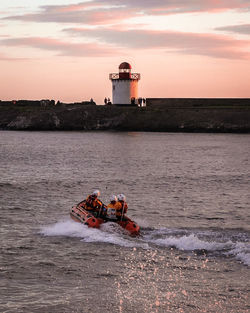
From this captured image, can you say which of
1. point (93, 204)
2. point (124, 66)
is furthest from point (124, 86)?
point (93, 204)

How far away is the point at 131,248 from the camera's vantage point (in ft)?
77.5

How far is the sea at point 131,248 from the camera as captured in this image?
1803cm

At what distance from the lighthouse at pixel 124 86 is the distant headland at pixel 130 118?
4.91ft

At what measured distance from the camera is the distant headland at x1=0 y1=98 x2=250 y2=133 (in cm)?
11400

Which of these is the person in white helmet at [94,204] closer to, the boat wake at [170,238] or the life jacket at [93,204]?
the life jacket at [93,204]

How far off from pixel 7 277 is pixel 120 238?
629 cm

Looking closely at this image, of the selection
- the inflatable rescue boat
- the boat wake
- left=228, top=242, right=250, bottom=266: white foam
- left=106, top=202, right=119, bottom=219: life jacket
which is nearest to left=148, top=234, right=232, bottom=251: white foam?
the boat wake

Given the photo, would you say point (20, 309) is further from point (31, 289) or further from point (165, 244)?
point (165, 244)

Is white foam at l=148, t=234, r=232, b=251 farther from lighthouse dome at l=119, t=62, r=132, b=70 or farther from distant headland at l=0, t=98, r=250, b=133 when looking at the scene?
lighthouse dome at l=119, t=62, r=132, b=70

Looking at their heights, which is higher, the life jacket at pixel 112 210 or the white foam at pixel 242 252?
the life jacket at pixel 112 210

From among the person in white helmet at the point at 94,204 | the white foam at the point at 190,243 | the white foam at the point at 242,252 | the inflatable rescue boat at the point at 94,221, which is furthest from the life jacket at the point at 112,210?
the white foam at the point at 242,252

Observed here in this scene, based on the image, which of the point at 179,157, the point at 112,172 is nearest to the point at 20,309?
the point at 112,172

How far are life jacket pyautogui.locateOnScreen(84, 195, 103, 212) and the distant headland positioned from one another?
289ft

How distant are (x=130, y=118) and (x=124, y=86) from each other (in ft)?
22.8
